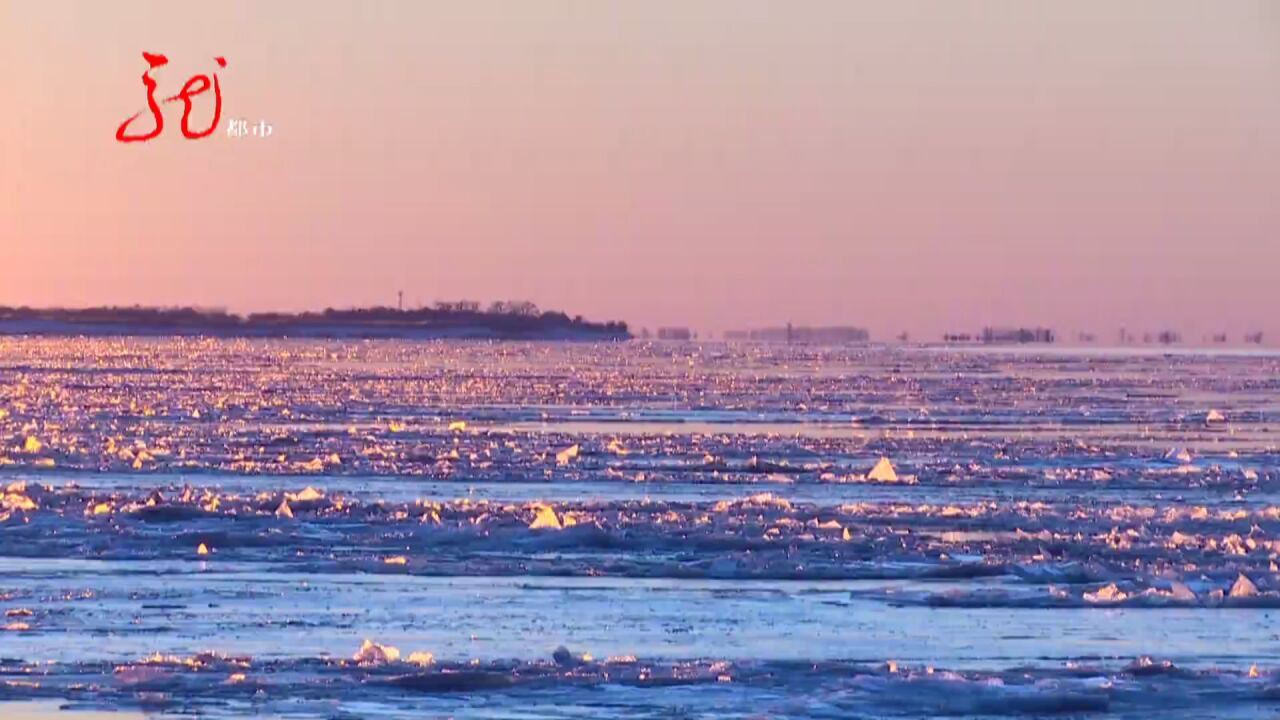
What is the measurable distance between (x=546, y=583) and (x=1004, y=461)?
15.7 meters

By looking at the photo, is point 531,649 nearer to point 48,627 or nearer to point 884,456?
point 48,627

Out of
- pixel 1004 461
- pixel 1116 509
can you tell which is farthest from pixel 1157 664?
pixel 1004 461

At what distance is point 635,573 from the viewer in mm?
17047

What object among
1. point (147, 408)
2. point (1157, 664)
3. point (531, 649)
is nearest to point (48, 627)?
point (531, 649)

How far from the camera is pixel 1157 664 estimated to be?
12.4 m

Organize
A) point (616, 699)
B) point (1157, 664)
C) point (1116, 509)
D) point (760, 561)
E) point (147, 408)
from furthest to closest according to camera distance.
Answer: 1. point (147, 408)
2. point (1116, 509)
3. point (760, 561)
4. point (1157, 664)
5. point (616, 699)

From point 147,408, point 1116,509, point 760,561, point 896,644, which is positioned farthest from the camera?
point 147,408

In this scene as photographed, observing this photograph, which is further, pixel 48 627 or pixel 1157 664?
pixel 48 627

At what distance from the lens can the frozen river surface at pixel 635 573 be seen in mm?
11695

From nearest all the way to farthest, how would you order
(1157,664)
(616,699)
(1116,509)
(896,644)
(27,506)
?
(616,699) < (1157,664) < (896,644) < (27,506) < (1116,509)

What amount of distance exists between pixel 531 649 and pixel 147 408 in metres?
35.6

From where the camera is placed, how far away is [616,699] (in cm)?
1139

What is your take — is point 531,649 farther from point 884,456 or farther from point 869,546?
point 884,456

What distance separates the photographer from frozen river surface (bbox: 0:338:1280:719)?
11.7 metres
